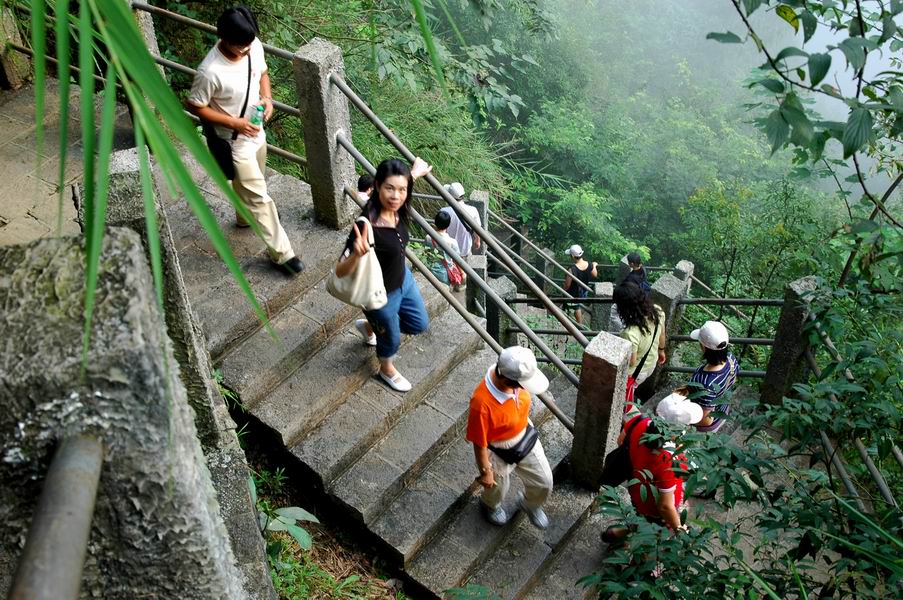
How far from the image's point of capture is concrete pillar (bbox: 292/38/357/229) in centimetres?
457

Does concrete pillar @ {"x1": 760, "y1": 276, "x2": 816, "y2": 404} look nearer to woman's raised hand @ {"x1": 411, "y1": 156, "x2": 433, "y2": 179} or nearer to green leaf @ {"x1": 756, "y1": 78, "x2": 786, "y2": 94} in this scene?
green leaf @ {"x1": 756, "y1": 78, "x2": 786, "y2": 94}

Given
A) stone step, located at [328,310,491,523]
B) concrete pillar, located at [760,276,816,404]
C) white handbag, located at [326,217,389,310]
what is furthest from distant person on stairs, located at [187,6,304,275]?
concrete pillar, located at [760,276,816,404]

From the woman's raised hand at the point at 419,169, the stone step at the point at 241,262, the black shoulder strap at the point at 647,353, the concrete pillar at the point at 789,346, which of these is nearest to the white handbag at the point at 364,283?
the woman's raised hand at the point at 419,169

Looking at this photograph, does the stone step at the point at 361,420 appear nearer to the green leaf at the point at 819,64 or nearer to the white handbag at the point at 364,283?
the white handbag at the point at 364,283

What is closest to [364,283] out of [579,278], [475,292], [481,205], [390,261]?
[390,261]

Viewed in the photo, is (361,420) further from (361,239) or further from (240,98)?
(240,98)

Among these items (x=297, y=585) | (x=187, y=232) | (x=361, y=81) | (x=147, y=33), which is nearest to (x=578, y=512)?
(x=297, y=585)

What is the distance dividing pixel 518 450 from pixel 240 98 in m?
2.51

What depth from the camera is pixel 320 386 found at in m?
4.60

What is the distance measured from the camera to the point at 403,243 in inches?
166

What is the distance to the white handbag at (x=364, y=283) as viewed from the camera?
157 inches

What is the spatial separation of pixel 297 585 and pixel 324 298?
189 centimetres

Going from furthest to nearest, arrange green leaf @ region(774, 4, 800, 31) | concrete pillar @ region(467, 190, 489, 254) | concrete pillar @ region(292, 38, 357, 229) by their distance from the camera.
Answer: concrete pillar @ region(467, 190, 489, 254), concrete pillar @ region(292, 38, 357, 229), green leaf @ region(774, 4, 800, 31)

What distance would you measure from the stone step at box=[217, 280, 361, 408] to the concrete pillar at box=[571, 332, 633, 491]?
66.1 inches
